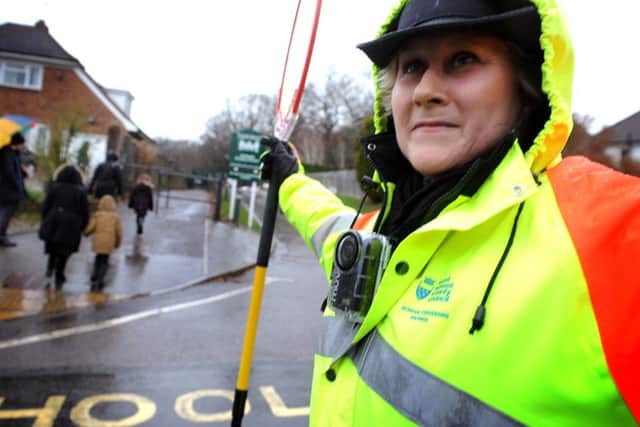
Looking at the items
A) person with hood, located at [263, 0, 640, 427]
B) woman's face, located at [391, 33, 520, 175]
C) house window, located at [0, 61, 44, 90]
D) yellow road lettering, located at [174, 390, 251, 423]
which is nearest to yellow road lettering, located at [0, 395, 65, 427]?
yellow road lettering, located at [174, 390, 251, 423]

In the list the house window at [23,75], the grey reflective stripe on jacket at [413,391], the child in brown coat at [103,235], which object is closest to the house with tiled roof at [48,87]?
the house window at [23,75]

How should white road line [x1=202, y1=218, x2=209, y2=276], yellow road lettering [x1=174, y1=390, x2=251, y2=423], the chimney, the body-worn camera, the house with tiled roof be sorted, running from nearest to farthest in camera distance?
1. the body-worn camera
2. yellow road lettering [x1=174, y1=390, x2=251, y2=423]
3. white road line [x1=202, y1=218, x2=209, y2=276]
4. the house with tiled roof
5. the chimney

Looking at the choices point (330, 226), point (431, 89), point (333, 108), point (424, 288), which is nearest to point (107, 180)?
point (330, 226)

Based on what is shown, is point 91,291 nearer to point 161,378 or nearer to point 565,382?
point 161,378

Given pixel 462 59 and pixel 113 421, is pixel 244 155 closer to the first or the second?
pixel 113 421

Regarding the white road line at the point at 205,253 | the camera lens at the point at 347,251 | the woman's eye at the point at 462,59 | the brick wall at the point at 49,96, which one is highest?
the brick wall at the point at 49,96

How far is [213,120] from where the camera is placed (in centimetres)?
6359

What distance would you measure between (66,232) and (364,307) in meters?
6.58

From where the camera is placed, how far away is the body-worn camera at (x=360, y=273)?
57.8 inches

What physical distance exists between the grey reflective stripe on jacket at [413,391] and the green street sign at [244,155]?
1434 cm

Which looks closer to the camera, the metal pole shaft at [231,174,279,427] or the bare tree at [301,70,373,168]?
the metal pole shaft at [231,174,279,427]

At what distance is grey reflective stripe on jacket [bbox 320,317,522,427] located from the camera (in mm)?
1062

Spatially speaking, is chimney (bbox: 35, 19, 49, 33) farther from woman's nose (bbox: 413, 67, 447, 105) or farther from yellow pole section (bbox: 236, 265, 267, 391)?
woman's nose (bbox: 413, 67, 447, 105)

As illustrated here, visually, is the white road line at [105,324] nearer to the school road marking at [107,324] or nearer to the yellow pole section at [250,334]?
the school road marking at [107,324]
